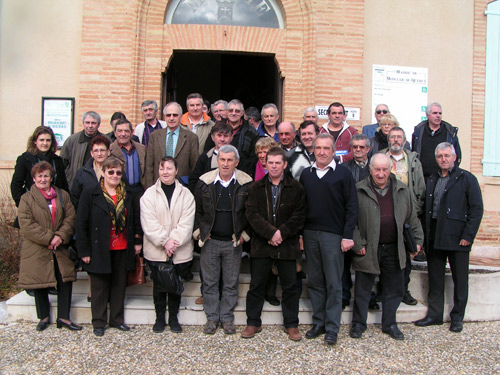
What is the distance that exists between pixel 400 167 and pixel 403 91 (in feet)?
11.1

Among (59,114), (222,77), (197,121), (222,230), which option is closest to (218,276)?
(222,230)

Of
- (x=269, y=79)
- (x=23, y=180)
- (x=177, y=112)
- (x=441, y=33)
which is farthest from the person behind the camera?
(x=269, y=79)

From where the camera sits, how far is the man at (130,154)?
5.14 m

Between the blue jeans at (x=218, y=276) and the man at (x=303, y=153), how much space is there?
1099mm

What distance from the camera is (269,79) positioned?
11039mm

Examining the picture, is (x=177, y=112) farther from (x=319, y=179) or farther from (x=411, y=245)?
(x=411, y=245)

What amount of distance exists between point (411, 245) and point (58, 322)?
383 cm

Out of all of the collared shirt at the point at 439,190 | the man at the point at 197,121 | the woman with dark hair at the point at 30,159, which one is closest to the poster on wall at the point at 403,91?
the collared shirt at the point at 439,190

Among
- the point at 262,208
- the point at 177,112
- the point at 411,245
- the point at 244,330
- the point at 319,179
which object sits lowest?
the point at 244,330

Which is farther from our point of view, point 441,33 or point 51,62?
point 441,33

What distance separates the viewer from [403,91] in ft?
26.9

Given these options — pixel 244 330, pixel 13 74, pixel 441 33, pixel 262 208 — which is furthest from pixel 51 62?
pixel 441 33

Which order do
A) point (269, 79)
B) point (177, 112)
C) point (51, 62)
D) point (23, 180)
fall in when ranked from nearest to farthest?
point (23, 180) → point (177, 112) → point (51, 62) → point (269, 79)

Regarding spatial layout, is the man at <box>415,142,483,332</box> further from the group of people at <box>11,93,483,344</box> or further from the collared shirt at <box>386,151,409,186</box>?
the collared shirt at <box>386,151,409,186</box>
